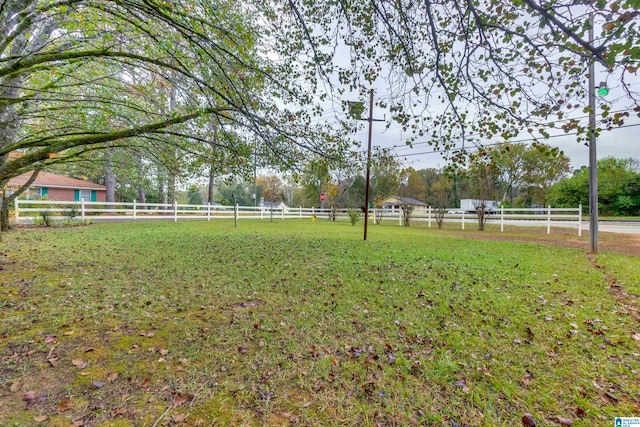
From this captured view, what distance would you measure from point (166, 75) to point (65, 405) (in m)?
4.04

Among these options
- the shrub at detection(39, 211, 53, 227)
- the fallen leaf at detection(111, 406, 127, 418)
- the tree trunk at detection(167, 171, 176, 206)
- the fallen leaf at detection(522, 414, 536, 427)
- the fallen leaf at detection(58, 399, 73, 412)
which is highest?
the tree trunk at detection(167, 171, 176, 206)

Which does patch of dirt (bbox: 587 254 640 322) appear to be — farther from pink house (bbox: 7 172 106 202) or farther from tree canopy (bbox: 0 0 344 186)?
pink house (bbox: 7 172 106 202)

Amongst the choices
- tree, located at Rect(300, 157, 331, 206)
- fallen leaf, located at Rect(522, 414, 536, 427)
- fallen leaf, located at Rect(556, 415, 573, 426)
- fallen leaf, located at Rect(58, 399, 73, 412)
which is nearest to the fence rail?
tree, located at Rect(300, 157, 331, 206)

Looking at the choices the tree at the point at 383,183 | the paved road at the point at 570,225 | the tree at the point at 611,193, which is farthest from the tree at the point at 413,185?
the paved road at the point at 570,225

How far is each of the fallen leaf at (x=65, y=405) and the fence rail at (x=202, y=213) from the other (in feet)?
42.9

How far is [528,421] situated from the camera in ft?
5.93

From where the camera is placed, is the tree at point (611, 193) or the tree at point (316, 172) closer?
the tree at point (316, 172)

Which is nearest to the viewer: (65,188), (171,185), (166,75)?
(166,75)

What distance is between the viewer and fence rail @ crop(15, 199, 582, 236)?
38.5 feet

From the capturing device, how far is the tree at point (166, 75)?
3.31 meters

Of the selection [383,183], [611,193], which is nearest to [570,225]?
[611,193]

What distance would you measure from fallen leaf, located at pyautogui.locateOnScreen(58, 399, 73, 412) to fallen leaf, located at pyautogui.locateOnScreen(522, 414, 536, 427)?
119 inches

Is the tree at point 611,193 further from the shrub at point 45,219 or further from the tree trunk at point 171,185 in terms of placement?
the shrub at point 45,219

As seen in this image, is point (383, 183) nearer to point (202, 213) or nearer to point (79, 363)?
point (202, 213)
